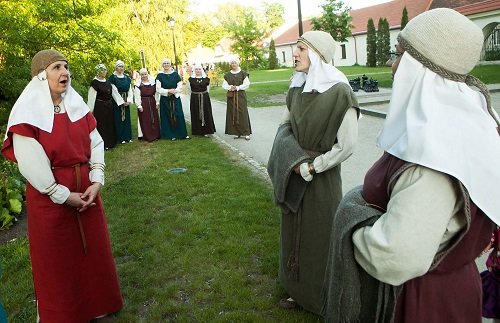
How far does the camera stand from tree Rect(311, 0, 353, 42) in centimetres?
2333

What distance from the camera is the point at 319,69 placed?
10.7 ft

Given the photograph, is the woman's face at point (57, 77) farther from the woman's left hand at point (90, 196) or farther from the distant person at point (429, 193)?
the distant person at point (429, 193)

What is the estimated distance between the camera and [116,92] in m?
11.5

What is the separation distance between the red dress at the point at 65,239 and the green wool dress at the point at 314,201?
5.01 feet

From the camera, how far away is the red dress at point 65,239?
130 inches

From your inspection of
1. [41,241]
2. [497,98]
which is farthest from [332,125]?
[497,98]

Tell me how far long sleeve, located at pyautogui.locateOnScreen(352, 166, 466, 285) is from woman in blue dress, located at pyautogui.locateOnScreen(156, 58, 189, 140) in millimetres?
10481

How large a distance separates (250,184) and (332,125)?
13.5 ft

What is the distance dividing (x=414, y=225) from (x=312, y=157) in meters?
1.74

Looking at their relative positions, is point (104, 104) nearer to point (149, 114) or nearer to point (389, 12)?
point (149, 114)

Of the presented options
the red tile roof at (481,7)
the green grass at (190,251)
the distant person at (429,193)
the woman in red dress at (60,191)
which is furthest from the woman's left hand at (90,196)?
the red tile roof at (481,7)

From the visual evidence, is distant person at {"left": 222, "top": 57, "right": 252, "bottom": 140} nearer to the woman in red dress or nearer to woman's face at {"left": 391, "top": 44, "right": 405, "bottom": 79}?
the woman in red dress

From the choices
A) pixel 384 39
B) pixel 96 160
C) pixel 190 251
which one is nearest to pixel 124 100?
pixel 190 251

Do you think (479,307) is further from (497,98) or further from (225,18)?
(225,18)
